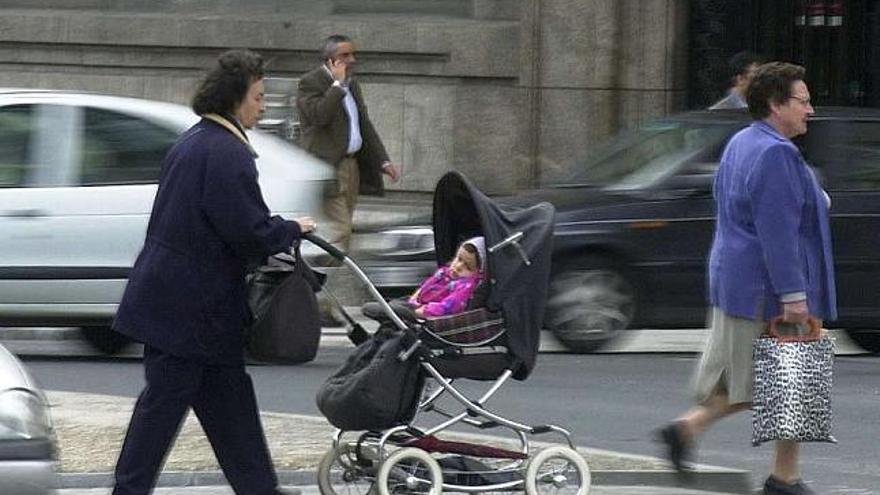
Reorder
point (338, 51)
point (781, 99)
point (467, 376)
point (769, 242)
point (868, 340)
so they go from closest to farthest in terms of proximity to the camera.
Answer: point (467, 376)
point (769, 242)
point (781, 99)
point (868, 340)
point (338, 51)

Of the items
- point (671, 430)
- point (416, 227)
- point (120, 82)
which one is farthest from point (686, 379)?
point (120, 82)

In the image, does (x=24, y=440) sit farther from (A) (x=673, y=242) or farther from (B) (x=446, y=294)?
(A) (x=673, y=242)

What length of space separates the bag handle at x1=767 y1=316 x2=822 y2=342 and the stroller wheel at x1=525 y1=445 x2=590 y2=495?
0.88 meters

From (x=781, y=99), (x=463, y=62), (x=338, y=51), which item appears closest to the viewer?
(x=781, y=99)

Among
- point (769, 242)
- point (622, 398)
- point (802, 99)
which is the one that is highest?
point (802, 99)

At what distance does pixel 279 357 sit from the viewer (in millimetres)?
7484

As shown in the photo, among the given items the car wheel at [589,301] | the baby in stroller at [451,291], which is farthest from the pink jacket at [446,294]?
the car wheel at [589,301]

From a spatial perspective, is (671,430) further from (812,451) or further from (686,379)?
(686,379)

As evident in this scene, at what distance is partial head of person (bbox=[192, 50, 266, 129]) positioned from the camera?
7480mm

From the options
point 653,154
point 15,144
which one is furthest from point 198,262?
point 653,154

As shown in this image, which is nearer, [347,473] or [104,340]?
[347,473]

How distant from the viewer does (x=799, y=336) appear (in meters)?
8.38

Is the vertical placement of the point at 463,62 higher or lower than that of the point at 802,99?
lower

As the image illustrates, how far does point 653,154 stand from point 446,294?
238 inches
